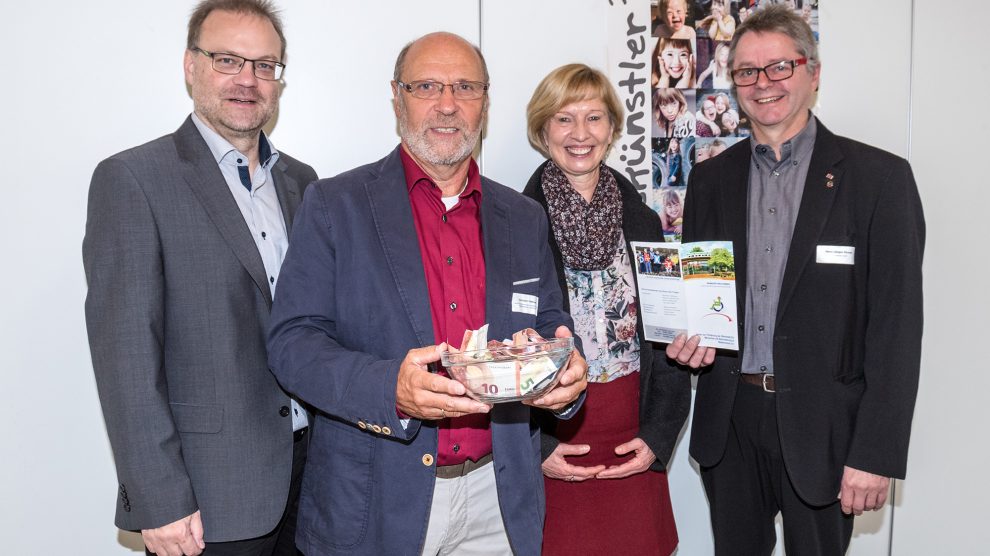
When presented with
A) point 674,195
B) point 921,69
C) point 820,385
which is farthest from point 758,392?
point 921,69

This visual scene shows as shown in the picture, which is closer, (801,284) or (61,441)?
(801,284)

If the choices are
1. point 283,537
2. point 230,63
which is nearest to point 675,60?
point 230,63

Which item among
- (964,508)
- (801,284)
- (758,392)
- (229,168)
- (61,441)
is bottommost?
(964,508)

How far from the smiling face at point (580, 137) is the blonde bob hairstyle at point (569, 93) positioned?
0.02 m

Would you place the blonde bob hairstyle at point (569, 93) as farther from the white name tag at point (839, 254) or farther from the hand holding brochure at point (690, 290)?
the white name tag at point (839, 254)

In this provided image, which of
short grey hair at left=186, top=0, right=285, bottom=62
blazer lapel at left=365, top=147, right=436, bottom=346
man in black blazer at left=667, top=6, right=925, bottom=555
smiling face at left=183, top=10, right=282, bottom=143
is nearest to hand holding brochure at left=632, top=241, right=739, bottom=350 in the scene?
man in black blazer at left=667, top=6, right=925, bottom=555

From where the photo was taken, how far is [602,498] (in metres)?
2.78

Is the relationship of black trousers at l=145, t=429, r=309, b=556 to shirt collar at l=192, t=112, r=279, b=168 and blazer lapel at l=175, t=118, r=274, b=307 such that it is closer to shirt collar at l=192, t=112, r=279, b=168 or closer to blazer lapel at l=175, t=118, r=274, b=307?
blazer lapel at l=175, t=118, r=274, b=307

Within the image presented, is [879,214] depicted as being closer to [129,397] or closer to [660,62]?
[660,62]

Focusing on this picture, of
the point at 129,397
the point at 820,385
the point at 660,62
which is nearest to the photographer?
the point at 129,397

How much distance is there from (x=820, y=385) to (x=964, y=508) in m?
2.04

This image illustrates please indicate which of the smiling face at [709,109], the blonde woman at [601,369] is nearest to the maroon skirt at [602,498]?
the blonde woman at [601,369]

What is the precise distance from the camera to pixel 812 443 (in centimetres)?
252

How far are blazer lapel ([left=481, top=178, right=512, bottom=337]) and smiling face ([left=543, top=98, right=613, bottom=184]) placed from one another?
616mm
